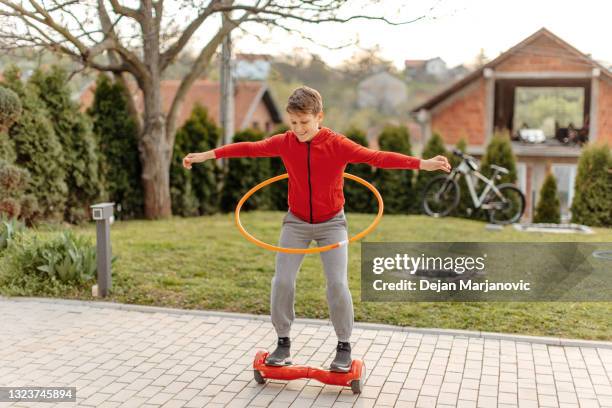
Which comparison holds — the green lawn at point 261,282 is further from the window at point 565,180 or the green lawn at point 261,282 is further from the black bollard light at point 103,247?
the window at point 565,180

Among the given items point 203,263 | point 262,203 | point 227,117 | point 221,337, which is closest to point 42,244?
point 203,263

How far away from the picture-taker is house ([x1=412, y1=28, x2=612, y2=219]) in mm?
20078

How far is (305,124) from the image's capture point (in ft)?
14.4

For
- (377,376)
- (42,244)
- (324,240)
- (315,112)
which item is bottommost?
(377,376)

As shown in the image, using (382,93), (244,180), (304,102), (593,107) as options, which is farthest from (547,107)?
(304,102)

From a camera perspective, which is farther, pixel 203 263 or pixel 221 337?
pixel 203 263

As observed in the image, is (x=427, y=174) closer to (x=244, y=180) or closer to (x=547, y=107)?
(x=244, y=180)

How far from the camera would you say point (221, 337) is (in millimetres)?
5840

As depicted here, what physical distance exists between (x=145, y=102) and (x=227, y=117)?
12.5 ft

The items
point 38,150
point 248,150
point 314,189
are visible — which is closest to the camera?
point 314,189

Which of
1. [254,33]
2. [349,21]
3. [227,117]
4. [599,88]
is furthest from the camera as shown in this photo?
[599,88]

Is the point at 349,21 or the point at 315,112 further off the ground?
the point at 349,21

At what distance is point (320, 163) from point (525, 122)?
19.9 m

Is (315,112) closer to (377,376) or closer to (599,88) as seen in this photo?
(377,376)
